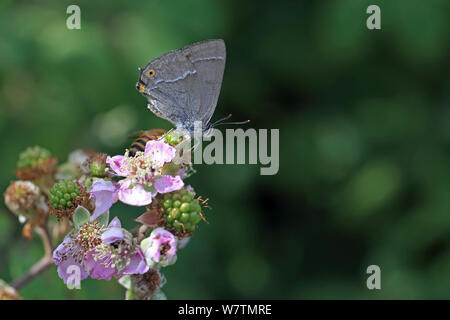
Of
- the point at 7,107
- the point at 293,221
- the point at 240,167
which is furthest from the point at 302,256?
the point at 7,107

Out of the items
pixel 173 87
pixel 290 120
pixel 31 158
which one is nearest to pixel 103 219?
pixel 31 158

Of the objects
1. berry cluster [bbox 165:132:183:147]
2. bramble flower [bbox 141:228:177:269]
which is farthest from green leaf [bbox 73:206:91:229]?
berry cluster [bbox 165:132:183:147]

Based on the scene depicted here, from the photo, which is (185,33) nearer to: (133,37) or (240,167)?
(133,37)

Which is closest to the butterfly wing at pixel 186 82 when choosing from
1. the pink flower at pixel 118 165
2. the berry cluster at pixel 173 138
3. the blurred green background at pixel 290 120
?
the berry cluster at pixel 173 138

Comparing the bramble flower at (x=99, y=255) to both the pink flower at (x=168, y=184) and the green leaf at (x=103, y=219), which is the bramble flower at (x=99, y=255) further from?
the pink flower at (x=168, y=184)

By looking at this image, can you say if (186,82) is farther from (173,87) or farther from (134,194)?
(134,194)

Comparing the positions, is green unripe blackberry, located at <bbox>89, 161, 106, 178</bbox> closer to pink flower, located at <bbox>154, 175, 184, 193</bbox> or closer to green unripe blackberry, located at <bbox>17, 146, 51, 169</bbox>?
pink flower, located at <bbox>154, 175, 184, 193</bbox>
